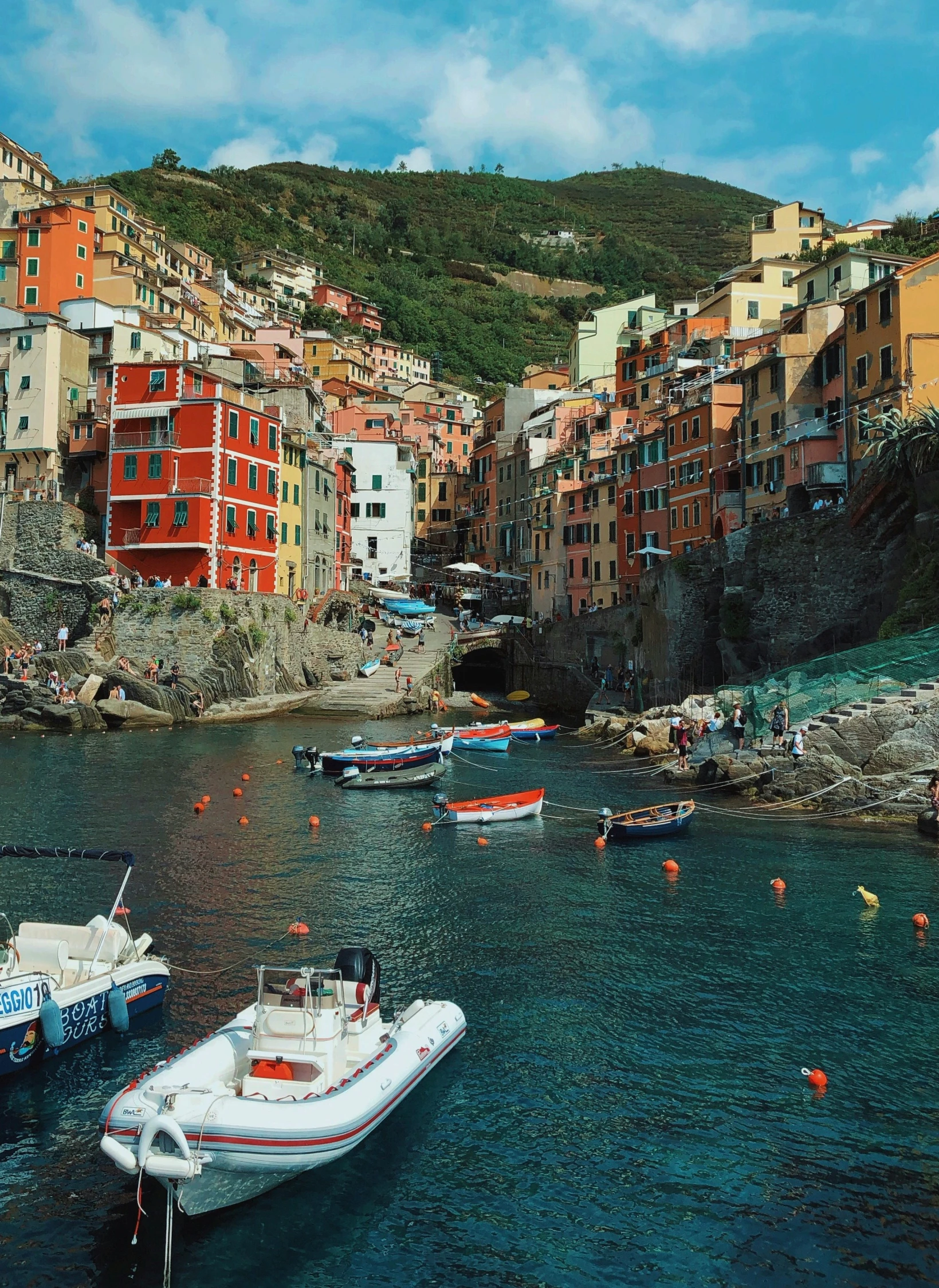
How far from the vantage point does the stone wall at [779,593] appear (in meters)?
45.8

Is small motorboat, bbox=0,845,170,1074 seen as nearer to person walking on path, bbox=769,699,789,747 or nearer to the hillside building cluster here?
person walking on path, bbox=769,699,789,747

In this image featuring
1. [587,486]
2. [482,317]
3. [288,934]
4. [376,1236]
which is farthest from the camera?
[482,317]

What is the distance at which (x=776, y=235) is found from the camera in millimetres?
101000

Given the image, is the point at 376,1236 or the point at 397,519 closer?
the point at 376,1236

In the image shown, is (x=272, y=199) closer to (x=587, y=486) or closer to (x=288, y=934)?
(x=587, y=486)

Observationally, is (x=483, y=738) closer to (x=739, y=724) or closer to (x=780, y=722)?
(x=739, y=724)

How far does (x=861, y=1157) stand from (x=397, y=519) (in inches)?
3428

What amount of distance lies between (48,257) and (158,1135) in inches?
3294

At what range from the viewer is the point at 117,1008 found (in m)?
17.4

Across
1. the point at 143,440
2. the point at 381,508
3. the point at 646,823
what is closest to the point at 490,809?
the point at 646,823

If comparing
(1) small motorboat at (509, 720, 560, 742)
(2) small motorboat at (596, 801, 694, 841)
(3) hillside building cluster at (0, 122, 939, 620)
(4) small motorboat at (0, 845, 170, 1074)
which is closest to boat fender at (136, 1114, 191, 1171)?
(4) small motorboat at (0, 845, 170, 1074)

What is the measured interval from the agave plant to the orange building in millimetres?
62890

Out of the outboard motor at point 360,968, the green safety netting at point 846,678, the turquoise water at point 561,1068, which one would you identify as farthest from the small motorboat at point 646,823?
the outboard motor at point 360,968

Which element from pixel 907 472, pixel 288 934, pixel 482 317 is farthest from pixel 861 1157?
pixel 482 317
